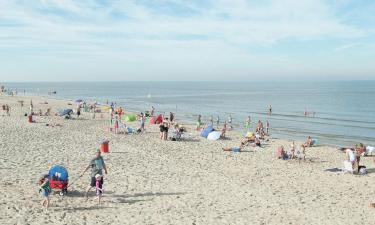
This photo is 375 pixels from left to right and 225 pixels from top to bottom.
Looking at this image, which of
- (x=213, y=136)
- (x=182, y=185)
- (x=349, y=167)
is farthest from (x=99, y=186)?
(x=213, y=136)

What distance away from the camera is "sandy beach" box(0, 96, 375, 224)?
10562mm

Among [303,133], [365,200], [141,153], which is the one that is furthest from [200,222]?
[303,133]

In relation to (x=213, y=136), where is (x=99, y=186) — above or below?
above

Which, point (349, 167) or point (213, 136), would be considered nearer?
point (349, 167)

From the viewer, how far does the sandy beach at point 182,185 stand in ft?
34.7

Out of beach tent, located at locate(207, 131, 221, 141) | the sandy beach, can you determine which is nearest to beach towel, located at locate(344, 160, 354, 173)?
the sandy beach

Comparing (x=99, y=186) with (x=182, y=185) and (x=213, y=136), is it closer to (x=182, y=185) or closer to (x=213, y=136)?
(x=182, y=185)

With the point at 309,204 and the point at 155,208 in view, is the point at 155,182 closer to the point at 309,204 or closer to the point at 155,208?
the point at 155,208

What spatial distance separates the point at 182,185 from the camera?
1384 cm

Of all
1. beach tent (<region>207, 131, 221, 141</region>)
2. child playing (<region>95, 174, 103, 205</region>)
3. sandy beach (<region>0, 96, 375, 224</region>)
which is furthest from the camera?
beach tent (<region>207, 131, 221, 141</region>)

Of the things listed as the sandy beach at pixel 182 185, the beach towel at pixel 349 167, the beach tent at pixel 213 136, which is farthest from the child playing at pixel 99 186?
the beach tent at pixel 213 136

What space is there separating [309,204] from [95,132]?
17372 millimetres

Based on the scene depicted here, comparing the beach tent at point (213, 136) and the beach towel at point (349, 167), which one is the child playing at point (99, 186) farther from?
the beach tent at point (213, 136)

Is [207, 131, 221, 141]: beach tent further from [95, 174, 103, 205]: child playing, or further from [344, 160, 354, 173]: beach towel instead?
[95, 174, 103, 205]: child playing
